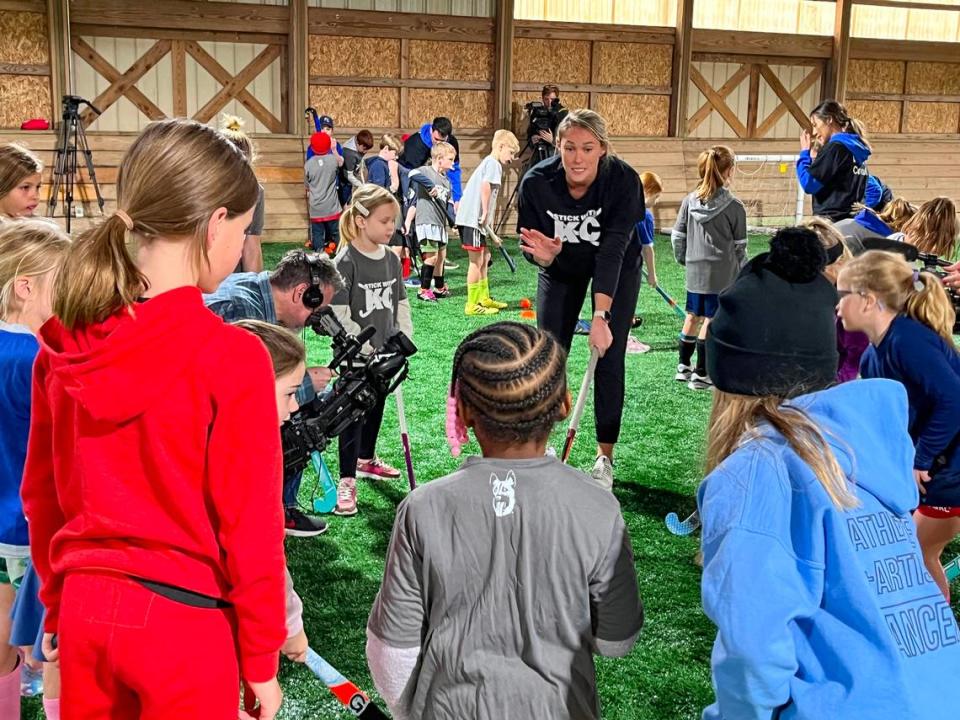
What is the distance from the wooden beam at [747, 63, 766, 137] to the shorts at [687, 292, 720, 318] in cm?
1274

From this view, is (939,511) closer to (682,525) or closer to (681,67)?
(682,525)

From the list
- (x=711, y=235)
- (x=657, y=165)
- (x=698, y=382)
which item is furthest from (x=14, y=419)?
(x=657, y=165)

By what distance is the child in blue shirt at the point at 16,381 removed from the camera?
2.54 m

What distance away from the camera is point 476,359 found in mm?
1909

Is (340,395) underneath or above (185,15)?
underneath

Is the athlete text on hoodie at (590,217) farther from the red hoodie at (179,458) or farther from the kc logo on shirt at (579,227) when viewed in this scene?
the red hoodie at (179,458)

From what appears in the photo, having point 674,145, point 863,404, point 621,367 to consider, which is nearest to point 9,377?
point 863,404

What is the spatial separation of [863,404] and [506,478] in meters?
0.65

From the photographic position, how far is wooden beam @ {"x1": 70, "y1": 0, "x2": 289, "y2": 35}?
46.9 ft

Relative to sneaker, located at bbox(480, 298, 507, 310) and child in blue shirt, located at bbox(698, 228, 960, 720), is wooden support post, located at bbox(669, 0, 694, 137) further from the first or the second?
child in blue shirt, located at bbox(698, 228, 960, 720)

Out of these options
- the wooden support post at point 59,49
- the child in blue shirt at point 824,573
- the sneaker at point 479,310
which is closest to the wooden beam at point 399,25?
the wooden support post at point 59,49

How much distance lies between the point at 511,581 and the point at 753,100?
18.6 metres

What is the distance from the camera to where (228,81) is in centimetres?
1520

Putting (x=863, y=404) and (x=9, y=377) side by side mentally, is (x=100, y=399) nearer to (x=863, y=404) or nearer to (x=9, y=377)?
(x=9, y=377)
